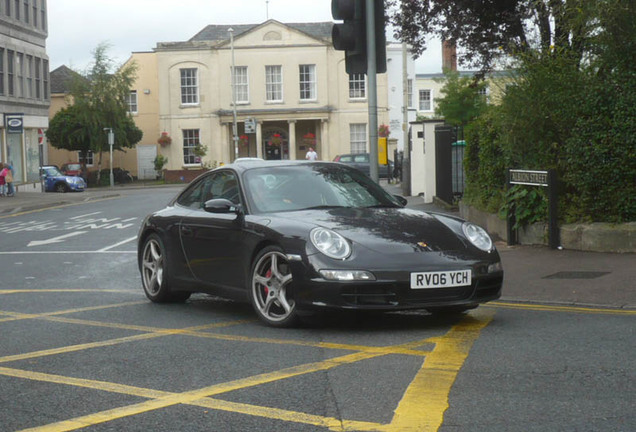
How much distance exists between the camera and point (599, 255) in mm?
12055

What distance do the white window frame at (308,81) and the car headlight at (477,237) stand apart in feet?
206

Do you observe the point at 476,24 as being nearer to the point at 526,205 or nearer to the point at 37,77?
the point at 526,205

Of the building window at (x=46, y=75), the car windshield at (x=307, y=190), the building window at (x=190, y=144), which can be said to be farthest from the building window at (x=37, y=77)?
the car windshield at (x=307, y=190)

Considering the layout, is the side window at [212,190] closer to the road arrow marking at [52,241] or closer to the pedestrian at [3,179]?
the road arrow marking at [52,241]

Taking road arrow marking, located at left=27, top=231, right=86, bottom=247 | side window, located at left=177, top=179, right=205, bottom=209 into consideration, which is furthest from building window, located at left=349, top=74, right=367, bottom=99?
side window, located at left=177, top=179, right=205, bottom=209

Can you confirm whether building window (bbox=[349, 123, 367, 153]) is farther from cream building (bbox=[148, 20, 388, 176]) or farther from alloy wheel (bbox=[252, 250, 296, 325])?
alloy wheel (bbox=[252, 250, 296, 325])

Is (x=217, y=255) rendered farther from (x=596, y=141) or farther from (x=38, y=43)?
(x=38, y=43)

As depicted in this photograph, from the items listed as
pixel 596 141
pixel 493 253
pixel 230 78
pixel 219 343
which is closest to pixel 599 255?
pixel 596 141

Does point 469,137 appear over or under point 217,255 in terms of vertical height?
over

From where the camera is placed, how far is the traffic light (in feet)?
34.3

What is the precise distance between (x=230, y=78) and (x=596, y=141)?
59.5 m

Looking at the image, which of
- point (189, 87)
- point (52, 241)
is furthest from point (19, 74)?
point (52, 241)

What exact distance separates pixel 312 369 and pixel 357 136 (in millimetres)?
65073

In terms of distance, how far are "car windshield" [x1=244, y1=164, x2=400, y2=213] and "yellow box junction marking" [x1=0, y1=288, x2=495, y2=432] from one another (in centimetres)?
115
